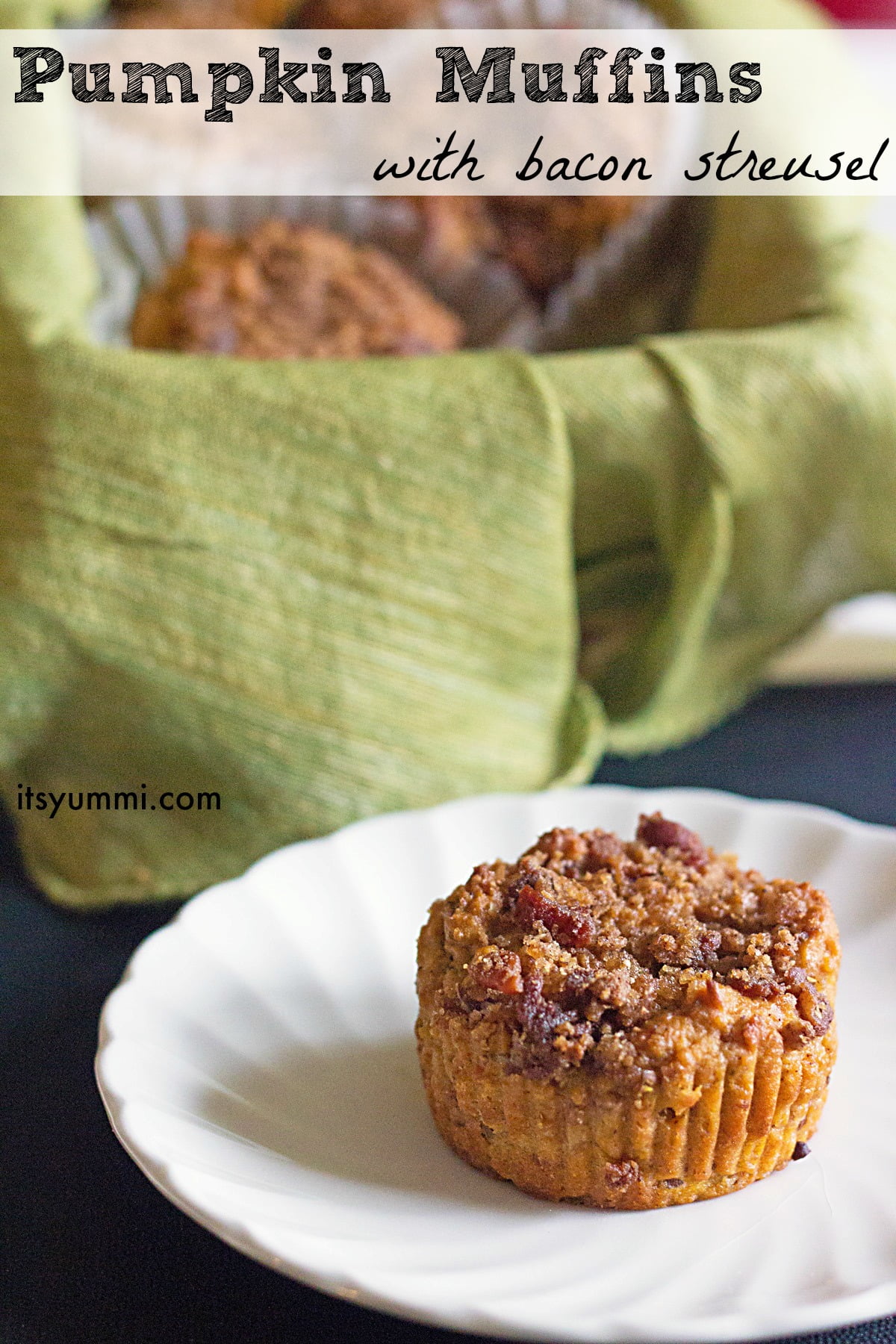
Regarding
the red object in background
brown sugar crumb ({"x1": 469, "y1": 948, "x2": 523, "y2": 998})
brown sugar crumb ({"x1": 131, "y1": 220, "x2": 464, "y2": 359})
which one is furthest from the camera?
the red object in background

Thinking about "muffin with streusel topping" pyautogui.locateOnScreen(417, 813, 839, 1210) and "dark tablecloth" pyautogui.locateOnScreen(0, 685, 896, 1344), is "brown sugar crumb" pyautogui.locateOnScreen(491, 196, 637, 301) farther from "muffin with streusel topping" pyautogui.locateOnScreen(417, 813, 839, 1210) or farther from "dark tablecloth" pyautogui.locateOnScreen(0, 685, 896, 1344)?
"muffin with streusel topping" pyautogui.locateOnScreen(417, 813, 839, 1210)

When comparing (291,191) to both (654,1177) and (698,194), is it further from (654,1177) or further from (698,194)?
(654,1177)

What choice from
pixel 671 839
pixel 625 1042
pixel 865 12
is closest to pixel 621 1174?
pixel 625 1042

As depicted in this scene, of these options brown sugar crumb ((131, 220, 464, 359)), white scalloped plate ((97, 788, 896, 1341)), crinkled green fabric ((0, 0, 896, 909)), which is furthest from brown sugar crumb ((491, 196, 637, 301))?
white scalloped plate ((97, 788, 896, 1341))

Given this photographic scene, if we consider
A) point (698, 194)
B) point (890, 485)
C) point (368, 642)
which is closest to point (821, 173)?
point (698, 194)

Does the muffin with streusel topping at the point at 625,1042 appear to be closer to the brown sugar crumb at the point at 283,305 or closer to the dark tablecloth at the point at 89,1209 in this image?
the dark tablecloth at the point at 89,1209
